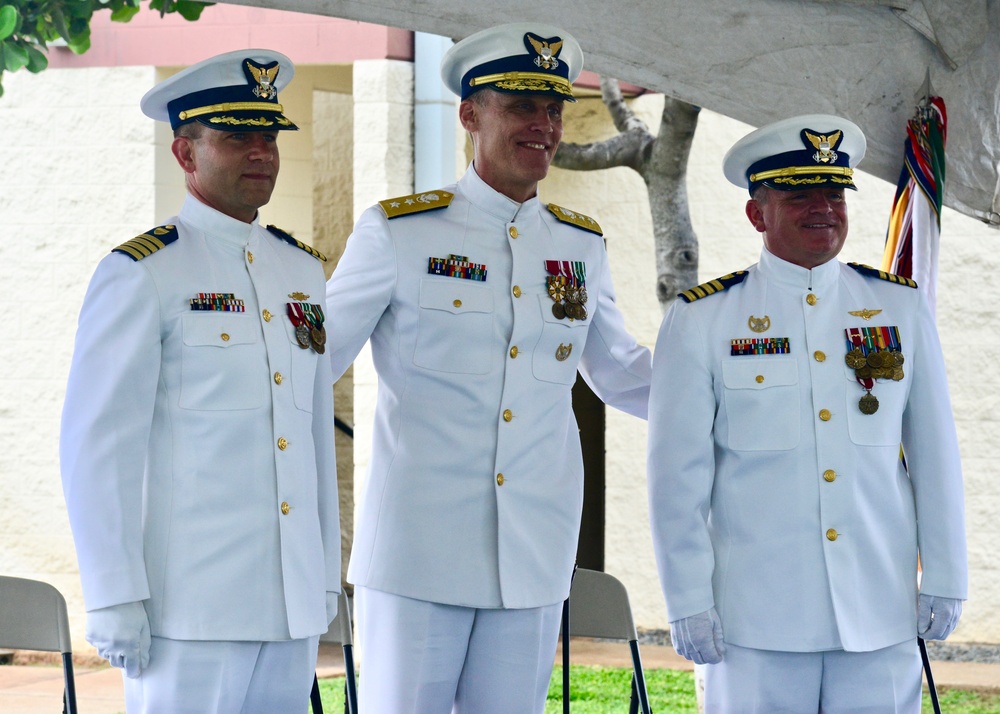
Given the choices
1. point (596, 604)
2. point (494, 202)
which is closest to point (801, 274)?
point (494, 202)

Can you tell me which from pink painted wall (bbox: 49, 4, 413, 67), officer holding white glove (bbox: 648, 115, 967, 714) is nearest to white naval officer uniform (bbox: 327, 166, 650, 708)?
officer holding white glove (bbox: 648, 115, 967, 714)

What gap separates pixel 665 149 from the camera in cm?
548

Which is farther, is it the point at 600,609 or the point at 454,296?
the point at 600,609

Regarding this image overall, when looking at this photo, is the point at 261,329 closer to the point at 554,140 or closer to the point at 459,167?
the point at 554,140

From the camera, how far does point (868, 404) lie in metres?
3.20

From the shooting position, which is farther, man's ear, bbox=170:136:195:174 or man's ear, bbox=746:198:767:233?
man's ear, bbox=746:198:767:233

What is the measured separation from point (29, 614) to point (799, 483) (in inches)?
81.7

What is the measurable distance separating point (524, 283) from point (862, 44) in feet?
3.74

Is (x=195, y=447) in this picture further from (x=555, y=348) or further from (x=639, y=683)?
(x=639, y=683)

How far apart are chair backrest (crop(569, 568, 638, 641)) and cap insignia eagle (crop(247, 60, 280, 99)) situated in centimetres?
180

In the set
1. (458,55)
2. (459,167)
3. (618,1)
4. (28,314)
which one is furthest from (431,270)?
(28,314)

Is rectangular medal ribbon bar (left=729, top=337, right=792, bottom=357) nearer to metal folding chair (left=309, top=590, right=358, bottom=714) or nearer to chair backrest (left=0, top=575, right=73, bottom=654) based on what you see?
metal folding chair (left=309, top=590, right=358, bottom=714)

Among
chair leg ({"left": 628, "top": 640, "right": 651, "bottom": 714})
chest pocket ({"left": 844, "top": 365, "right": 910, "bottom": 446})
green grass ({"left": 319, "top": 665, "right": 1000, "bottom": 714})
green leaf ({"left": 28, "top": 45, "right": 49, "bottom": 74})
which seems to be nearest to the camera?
chest pocket ({"left": 844, "top": 365, "right": 910, "bottom": 446})

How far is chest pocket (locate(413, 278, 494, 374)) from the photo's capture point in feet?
10.6
